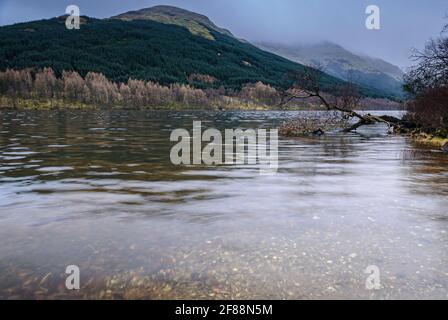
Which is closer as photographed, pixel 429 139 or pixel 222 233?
pixel 222 233

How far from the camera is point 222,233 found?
9.13 m

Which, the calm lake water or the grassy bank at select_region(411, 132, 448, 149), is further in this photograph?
the grassy bank at select_region(411, 132, 448, 149)

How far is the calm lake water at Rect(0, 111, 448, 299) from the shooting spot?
261 inches

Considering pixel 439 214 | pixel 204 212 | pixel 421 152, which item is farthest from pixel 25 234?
pixel 421 152

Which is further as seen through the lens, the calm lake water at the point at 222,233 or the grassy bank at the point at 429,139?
the grassy bank at the point at 429,139

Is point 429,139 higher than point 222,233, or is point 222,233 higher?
point 429,139

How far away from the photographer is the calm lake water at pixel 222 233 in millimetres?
6617

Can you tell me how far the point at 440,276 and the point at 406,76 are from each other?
3992 cm

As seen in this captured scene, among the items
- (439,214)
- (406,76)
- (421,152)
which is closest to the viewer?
(439,214)

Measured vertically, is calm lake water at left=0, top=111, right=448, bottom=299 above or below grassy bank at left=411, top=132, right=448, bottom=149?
below

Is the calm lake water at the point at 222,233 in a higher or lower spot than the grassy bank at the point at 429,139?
lower

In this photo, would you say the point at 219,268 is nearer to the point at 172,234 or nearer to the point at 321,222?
the point at 172,234

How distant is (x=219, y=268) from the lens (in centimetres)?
723
